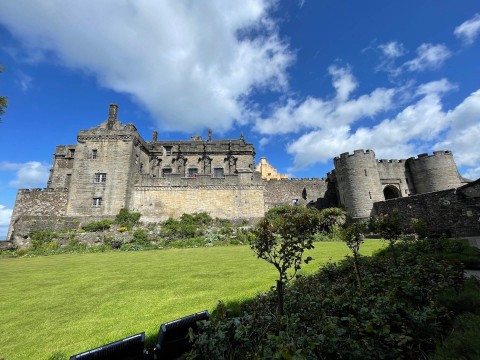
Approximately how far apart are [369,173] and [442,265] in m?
24.3

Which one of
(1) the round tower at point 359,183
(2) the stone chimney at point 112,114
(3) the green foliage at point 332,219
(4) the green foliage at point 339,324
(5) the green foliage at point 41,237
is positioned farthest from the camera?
(2) the stone chimney at point 112,114

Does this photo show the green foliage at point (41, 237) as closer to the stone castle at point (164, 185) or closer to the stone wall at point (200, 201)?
the stone castle at point (164, 185)

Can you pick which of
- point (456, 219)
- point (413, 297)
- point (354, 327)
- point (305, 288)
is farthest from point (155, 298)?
point (456, 219)

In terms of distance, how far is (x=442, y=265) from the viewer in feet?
23.6

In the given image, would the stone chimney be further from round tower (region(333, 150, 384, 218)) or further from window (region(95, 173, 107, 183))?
round tower (region(333, 150, 384, 218))

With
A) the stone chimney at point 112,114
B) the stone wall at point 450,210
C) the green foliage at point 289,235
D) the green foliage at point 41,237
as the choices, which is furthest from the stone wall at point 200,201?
the green foliage at point 289,235

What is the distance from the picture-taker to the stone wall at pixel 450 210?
15.2 meters

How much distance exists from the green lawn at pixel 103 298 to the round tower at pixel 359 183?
2165 cm

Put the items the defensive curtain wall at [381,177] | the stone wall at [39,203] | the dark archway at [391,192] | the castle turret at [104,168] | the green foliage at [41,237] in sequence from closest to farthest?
1. the green foliage at [41,237]
2. the castle turret at [104,168]
3. the stone wall at [39,203]
4. the defensive curtain wall at [381,177]
5. the dark archway at [391,192]

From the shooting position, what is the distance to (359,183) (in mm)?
29047

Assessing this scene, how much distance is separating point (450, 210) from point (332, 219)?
11.3 meters

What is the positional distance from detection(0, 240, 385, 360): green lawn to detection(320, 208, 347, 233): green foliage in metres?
17.1

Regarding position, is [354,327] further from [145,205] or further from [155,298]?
[145,205]

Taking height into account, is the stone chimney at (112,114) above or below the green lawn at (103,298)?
above
